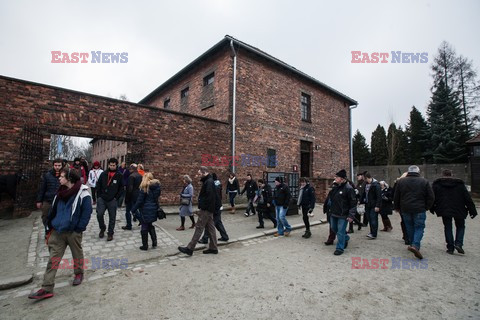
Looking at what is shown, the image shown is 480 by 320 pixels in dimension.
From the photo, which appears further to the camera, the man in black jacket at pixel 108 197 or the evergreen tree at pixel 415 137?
the evergreen tree at pixel 415 137

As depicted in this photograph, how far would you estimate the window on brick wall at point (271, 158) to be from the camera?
12.4 m

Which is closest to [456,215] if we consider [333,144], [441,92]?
[333,144]

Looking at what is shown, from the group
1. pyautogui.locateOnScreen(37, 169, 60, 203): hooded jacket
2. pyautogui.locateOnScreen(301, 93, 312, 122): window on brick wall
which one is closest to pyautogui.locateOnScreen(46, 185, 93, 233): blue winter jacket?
pyautogui.locateOnScreen(37, 169, 60, 203): hooded jacket

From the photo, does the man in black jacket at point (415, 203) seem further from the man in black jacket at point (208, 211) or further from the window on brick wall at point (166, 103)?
the window on brick wall at point (166, 103)

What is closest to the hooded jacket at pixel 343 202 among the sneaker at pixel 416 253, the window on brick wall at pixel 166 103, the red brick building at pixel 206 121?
the sneaker at pixel 416 253

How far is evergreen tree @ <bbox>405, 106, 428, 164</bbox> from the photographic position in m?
28.0

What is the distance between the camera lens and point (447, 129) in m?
22.8

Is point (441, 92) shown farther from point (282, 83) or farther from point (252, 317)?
point (252, 317)

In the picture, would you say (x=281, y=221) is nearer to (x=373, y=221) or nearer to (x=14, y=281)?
(x=373, y=221)

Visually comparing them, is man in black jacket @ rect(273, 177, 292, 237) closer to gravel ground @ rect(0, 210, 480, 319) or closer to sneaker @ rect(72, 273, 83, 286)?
gravel ground @ rect(0, 210, 480, 319)

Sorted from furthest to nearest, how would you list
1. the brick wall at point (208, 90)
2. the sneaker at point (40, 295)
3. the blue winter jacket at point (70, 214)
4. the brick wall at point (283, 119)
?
the brick wall at point (283, 119), the brick wall at point (208, 90), the blue winter jacket at point (70, 214), the sneaker at point (40, 295)

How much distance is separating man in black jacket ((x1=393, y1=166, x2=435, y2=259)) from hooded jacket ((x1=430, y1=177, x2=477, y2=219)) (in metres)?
0.66

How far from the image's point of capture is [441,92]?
2361 centimetres

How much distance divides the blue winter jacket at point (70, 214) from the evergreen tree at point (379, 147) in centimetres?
3537
